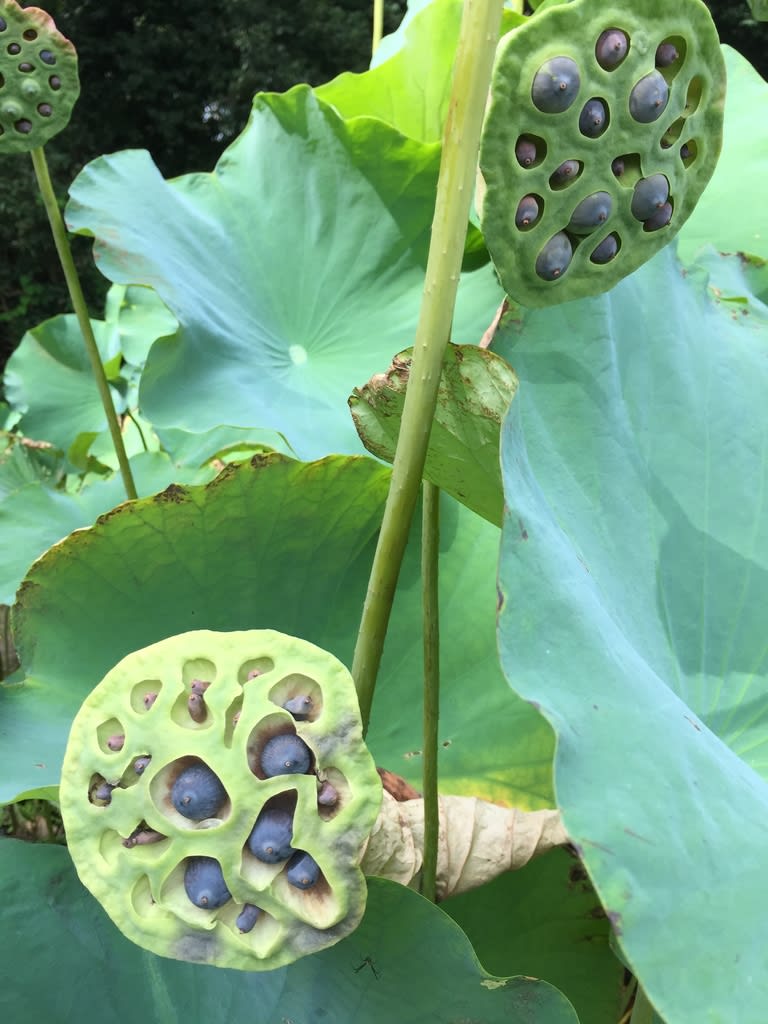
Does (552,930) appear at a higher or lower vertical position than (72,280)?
lower

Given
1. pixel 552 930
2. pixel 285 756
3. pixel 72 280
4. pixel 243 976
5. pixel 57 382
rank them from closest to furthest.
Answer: pixel 285 756 < pixel 243 976 < pixel 552 930 < pixel 72 280 < pixel 57 382

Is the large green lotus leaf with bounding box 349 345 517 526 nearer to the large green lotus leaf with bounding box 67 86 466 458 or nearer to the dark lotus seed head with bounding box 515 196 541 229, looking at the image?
the dark lotus seed head with bounding box 515 196 541 229

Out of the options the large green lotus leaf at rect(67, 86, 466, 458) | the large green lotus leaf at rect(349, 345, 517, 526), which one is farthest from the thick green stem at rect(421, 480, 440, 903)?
the large green lotus leaf at rect(67, 86, 466, 458)

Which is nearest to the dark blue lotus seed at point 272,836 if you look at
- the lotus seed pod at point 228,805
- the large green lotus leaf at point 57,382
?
the lotus seed pod at point 228,805

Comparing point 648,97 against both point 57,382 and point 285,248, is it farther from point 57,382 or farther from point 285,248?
point 57,382

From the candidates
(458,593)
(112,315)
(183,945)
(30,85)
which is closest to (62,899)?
(183,945)

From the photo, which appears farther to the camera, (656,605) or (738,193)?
(738,193)

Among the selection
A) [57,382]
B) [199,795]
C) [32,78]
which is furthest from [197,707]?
[57,382]

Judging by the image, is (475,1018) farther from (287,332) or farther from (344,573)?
(287,332)
